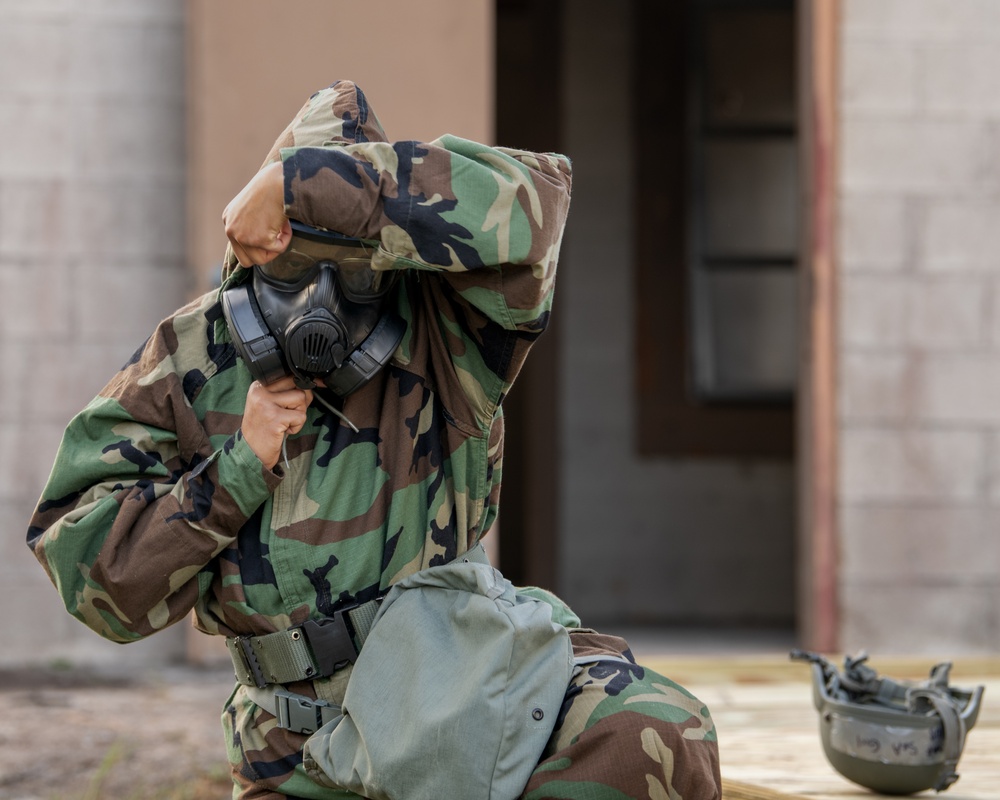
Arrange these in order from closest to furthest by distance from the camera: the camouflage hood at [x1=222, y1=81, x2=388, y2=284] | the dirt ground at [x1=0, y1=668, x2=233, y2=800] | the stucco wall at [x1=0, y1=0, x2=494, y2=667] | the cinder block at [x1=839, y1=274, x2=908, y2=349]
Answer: the camouflage hood at [x1=222, y1=81, x2=388, y2=284], the dirt ground at [x1=0, y1=668, x2=233, y2=800], the stucco wall at [x1=0, y1=0, x2=494, y2=667], the cinder block at [x1=839, y1=274, x2=908, y2=349]

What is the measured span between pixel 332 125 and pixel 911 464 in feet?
9.68

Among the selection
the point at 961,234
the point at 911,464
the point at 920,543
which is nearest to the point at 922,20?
the point at 961,234

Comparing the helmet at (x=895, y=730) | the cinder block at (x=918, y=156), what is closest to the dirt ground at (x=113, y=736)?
the helmet at (x=895, y=730)

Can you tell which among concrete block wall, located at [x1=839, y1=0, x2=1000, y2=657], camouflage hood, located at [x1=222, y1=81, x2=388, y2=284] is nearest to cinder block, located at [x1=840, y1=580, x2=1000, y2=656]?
concrete block wall, located at [x1=839, y1=0, x2=1000, y2=657]

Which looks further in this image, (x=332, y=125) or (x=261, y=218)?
(x=332, y=125)

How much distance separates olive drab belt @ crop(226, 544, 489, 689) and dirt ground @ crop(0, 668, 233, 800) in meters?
1.26

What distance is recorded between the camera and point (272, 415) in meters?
1.50

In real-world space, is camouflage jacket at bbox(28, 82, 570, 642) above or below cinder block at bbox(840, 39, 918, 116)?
below

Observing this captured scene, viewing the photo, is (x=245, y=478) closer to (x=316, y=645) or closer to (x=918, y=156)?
(x=316, y=645)

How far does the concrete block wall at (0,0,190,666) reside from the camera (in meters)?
3.94

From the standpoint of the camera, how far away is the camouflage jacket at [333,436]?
4.80 ft

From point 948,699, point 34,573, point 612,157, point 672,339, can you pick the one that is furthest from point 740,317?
point 948,699

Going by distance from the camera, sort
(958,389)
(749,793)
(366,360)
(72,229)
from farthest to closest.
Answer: (958,389), (72,229), (749,793), (366,360)

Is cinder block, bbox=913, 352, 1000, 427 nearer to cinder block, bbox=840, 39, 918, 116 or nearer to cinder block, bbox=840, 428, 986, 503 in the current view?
cinder block, bbox=840, 428, 986, 503
